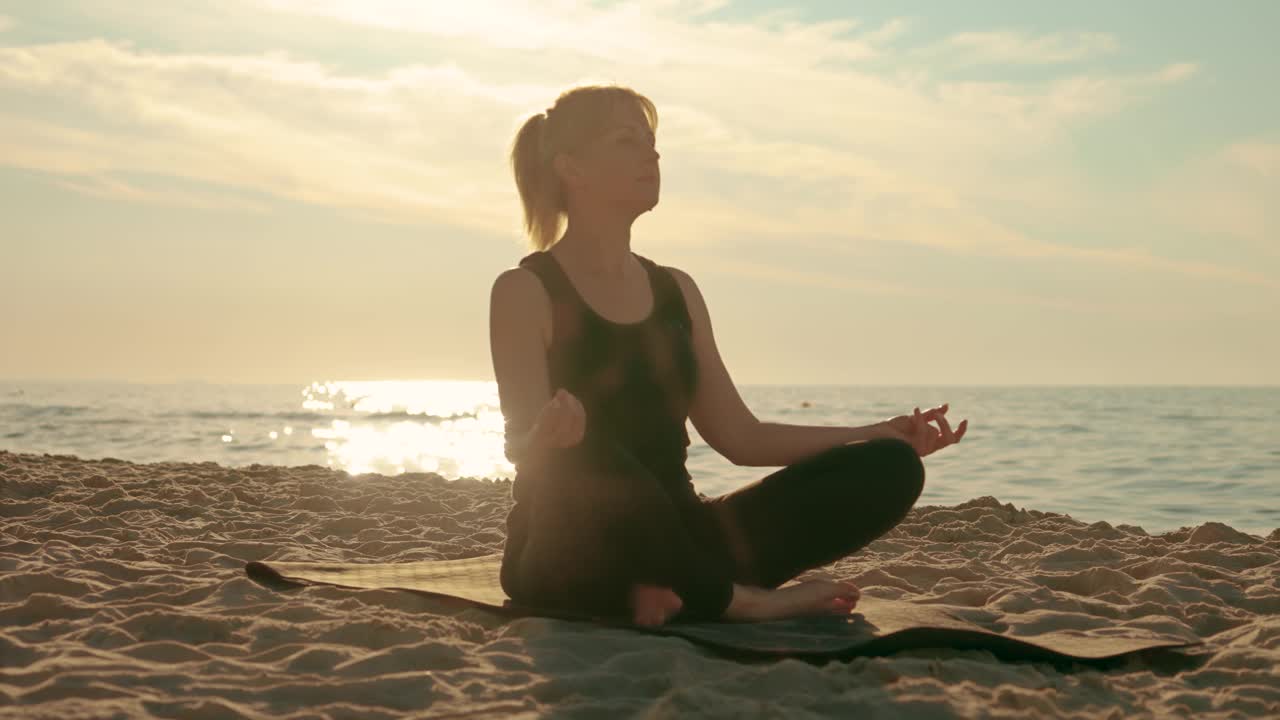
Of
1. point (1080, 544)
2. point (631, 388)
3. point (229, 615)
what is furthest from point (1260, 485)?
point (229, 615)

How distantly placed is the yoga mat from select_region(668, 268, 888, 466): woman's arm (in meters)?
0.54

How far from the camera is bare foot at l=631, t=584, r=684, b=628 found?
317 centimetres

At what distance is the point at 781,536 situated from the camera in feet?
11.2

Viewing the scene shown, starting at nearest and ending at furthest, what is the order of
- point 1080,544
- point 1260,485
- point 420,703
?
point 420,703 < point 1080,544 < point 1260,485

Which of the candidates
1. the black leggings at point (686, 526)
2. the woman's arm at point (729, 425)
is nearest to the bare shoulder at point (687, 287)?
the woman's arm at point (729, 425)

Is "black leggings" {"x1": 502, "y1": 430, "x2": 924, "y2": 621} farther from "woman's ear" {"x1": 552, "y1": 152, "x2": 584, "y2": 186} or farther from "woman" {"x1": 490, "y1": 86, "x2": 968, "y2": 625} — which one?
"woman's ear" {"x1": 552, "y1": 152, "x2": 584, "y2": 186}

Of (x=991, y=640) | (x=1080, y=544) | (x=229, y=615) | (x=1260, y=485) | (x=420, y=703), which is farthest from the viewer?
(x=1260, y=485)

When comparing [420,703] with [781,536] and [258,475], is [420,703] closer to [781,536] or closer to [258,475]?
[781,536]

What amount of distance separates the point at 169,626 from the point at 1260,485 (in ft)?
37.6

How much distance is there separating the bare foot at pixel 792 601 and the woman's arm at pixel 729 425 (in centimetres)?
41

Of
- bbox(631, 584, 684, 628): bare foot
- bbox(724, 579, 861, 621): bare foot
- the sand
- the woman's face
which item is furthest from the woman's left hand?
the woman's face

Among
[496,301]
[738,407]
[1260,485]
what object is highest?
[496,301]

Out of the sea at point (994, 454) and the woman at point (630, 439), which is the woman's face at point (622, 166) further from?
the sea at point (994, 454)

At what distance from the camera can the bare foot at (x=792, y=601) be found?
3373 millimetres
